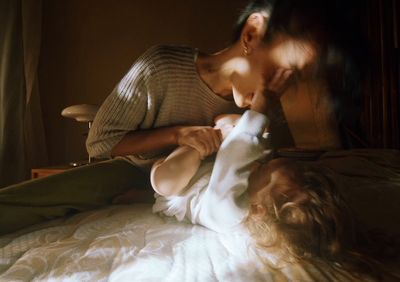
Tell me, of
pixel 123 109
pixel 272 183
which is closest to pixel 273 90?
pixel 272 183

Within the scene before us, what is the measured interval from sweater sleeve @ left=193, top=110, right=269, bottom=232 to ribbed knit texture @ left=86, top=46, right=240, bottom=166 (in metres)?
0.06

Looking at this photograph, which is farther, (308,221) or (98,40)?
(98,40)

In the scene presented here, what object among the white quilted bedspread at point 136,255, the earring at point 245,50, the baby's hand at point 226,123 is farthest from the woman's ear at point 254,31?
the white quilted bedspread at point 136,255

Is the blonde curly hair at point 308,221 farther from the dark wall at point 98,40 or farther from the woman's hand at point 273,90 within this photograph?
the dark wall at point 98,40

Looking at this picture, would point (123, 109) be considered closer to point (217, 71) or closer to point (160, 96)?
point (160, 96)

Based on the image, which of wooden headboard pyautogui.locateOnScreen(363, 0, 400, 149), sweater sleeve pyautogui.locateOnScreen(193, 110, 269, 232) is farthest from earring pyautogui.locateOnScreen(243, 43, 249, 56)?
wooden headboard pyautogui.locateOnScreen(363, 0, 400, 149)

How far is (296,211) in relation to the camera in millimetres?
430

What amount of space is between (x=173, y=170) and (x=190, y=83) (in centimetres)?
16

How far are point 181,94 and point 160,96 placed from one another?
0.04 meters

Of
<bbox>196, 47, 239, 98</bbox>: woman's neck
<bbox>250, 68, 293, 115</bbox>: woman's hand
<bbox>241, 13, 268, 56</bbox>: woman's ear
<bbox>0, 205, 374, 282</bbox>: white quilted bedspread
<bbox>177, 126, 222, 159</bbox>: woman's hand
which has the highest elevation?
<bbox>241, 13, 268, 56</bbox>: woman's ear

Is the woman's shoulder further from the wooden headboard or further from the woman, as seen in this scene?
the wooden headboard

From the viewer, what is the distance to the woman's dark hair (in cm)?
49

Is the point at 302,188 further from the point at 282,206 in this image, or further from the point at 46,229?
the point at 46,229

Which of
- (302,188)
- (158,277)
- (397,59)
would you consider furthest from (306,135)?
(158,277)
